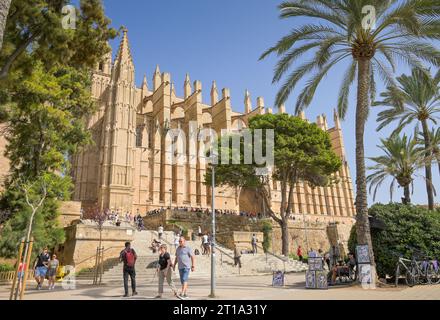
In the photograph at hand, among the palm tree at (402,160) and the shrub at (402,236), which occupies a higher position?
the palm tree at (402,160)

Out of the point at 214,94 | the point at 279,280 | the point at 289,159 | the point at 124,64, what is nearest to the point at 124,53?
the point at 124,64

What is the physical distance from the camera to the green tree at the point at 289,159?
917 inches

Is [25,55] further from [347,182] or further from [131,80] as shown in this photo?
[347,182]

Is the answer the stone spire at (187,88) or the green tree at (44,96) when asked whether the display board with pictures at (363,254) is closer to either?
the green tree at (44,96)

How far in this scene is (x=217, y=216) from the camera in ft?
90.7

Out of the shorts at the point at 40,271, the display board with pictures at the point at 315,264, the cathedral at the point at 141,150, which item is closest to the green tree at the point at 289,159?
the cathedral at the point at 141,150

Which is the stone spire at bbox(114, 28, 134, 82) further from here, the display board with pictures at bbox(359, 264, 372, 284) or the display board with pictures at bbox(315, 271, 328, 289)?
the display board with pictures at bbox(359, 264, 372, 284)

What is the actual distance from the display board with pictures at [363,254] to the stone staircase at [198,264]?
6.94 m

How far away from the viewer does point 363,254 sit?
376 inches

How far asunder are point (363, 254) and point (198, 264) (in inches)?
344

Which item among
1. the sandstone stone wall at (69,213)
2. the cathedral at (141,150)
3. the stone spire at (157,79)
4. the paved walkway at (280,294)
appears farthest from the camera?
the stone spire at (157,79)

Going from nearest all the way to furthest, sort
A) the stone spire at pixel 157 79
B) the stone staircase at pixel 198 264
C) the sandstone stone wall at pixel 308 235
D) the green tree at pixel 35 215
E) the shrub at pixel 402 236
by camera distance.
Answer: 1. the shrub at pixel 402 236
2. the stone staircase at pixel 198 264
3. the green tree at pixel 35 215
4. the sandstone stone wall at pixel 308 235
5. the stone spire at pixel 157 79

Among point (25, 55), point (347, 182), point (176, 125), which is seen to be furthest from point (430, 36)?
point (347, 182)

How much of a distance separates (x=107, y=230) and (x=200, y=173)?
23.4 metres
